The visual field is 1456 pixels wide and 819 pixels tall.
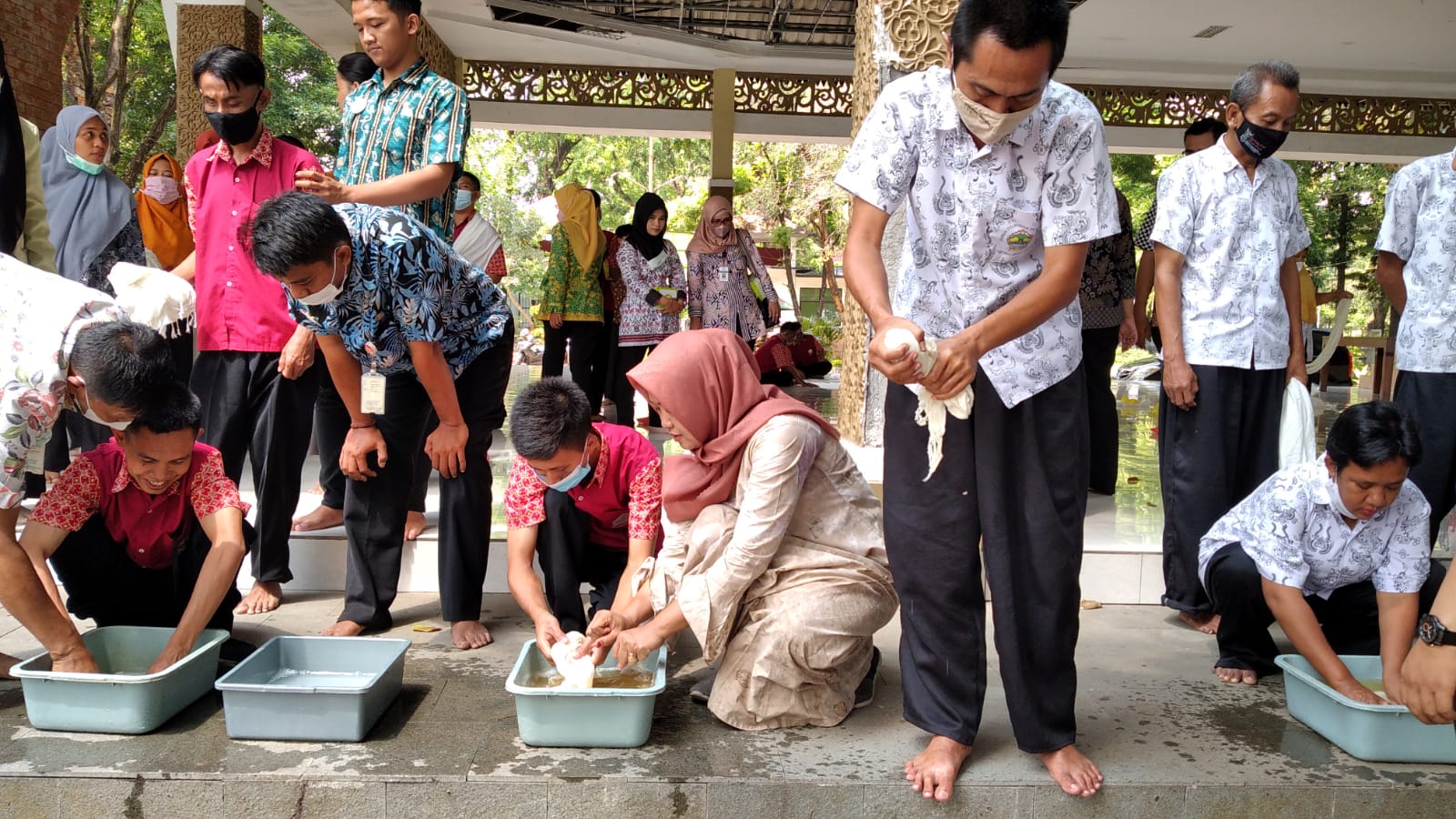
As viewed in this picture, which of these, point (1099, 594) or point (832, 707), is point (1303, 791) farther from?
point (1099, 594)

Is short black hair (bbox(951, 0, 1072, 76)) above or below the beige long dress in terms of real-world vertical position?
above

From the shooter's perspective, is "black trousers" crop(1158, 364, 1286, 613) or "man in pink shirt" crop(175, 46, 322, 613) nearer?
"black trousers" crop(1158, 364, 1286, 613)

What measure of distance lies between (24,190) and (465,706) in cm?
235

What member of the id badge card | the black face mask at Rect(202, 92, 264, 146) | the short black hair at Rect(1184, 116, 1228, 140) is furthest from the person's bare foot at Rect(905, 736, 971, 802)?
the short black hair at Rect(1184, 116, 1228, 140)

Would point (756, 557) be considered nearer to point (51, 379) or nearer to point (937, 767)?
point (937, 767)

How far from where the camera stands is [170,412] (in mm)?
2768

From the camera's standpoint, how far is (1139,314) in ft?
15.2

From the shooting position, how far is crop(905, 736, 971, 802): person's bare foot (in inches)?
97.2

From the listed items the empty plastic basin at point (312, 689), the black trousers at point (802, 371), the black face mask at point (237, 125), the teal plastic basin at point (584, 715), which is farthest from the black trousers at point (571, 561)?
the black trousers at point (802, 371)

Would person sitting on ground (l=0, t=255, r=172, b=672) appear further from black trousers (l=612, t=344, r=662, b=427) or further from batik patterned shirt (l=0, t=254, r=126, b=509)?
black trousers (l=612, t=344, r=662, b=427)

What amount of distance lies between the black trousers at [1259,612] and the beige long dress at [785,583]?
1.02 m

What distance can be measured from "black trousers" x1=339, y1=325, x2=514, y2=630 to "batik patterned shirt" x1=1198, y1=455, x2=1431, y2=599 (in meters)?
2.24

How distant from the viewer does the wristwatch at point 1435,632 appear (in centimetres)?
195

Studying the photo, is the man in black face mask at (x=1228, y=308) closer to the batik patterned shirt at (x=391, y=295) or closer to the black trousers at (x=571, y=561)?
the black trousers at (x=571, y=561)
